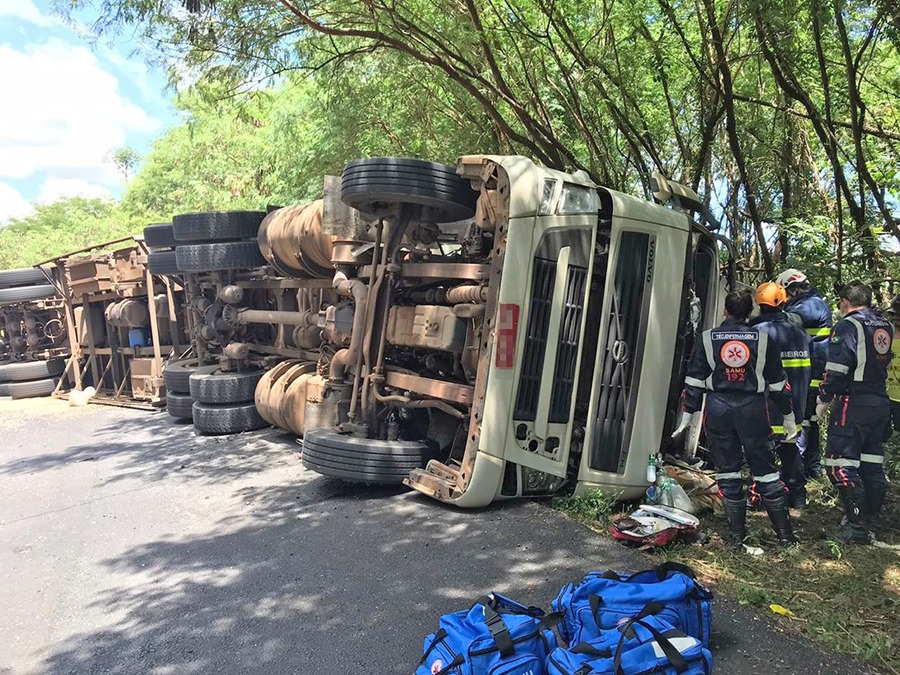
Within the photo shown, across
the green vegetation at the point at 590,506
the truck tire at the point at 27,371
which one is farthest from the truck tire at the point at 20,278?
the green vegetation at the point at 590,506

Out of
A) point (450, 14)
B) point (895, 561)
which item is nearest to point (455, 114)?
point (450, 14)

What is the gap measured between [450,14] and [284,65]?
2194 millimetres

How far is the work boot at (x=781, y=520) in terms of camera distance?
12.2 feet

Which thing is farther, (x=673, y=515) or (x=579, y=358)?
(x=579, y=358)

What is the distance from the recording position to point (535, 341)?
14.0ft

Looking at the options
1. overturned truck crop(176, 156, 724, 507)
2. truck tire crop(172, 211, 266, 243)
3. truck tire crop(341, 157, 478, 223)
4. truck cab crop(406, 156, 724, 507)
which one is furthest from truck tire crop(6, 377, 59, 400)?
truck cab crop(406, 156, 724, 507)

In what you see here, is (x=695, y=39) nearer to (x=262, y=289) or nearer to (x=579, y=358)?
(x=579, y=358)

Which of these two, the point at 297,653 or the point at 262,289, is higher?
the point at 262,289

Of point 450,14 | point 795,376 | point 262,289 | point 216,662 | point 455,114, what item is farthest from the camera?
point 455,114

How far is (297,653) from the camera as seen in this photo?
8.84 feet

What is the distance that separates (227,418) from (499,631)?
565 cm

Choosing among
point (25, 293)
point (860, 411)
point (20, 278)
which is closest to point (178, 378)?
point (25, 293)

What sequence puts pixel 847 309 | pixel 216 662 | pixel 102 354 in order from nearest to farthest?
pixel 216 662, pixel 847 309, pixel 102 354

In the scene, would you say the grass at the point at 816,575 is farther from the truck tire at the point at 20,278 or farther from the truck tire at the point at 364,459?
the truck tire at the point at 20,278
